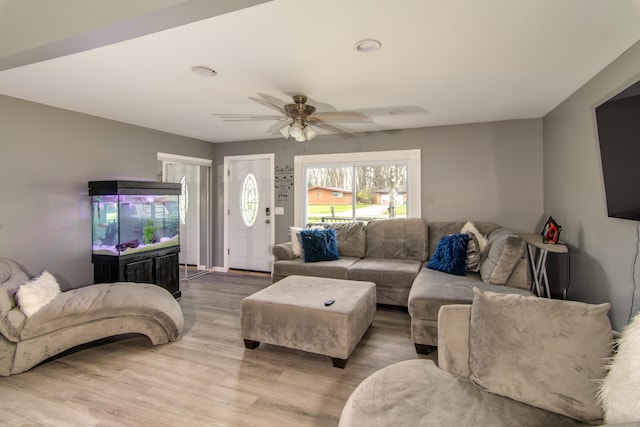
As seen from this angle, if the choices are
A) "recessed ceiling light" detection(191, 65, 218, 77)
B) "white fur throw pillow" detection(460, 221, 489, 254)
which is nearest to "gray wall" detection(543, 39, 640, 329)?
"white fur throw pillow" detection(460, 221, 489, 254)

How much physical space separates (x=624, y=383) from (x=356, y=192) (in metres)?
4.12

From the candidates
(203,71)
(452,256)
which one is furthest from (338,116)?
(452,256)

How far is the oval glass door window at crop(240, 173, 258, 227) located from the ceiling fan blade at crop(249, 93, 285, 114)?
2302mm

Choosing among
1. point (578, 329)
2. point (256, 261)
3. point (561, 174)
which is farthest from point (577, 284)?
point (256, 261)

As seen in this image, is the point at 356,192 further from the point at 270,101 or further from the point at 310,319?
the point at 310,319

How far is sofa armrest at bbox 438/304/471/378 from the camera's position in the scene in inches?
63.7

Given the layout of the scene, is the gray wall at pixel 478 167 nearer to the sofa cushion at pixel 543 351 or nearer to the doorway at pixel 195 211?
the doorway at pixel 195 211

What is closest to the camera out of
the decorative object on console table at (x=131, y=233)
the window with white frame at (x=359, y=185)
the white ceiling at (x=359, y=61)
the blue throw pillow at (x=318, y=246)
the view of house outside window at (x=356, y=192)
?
the white ceiling at (x=359, y=61)

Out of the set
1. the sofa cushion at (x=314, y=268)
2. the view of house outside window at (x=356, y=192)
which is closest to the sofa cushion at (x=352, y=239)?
the sofa cushion at (x=314, y=268)

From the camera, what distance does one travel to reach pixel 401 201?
4.84m

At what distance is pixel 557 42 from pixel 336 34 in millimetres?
1466

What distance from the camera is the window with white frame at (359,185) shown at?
15.5 feet

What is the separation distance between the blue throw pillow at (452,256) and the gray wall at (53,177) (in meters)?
4.11

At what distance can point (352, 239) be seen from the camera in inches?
181
